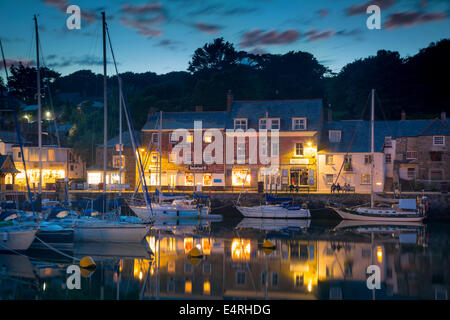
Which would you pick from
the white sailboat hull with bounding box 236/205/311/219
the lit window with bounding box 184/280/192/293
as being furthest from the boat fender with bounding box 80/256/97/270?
the white sailboat hull with bounding box 236/205/311/219

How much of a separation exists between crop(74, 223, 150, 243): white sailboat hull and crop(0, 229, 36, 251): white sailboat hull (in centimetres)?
302

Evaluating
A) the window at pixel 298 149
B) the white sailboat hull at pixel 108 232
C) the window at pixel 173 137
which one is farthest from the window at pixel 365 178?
the white sailboat hull at pixel 108 232

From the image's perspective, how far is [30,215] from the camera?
1262 inches

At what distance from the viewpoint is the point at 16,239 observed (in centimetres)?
2786

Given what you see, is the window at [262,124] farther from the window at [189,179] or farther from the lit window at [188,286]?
the lit window at [188,286]

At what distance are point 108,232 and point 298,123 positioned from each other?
3138cm

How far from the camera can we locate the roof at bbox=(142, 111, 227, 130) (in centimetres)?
5769

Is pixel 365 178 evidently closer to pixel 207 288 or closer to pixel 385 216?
pixel 385 216

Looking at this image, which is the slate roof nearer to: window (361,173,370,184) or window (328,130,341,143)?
window (328,130,341,143)

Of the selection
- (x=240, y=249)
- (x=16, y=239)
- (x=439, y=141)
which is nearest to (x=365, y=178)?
(x=439, y=141)

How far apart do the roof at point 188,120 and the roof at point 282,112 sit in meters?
1.22

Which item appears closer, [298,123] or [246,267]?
[246,267]
